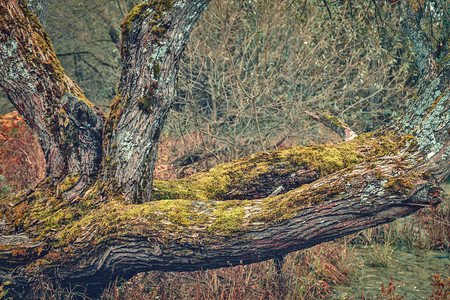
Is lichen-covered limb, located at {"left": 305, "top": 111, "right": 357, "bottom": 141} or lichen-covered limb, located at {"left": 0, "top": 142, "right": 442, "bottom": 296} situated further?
lichen-covered limb, located at {"left": 305, "top": 111, "right": 357, "bottom": 141}

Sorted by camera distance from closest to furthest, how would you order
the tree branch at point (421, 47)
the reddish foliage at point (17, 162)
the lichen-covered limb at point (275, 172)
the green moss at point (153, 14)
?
1. the green moss at point (153, 14)
2. the lichen-covered limb at point (275, 172)
3. the tree branch at point (421, 47)
4. the reddish foliage at point (17, 162)

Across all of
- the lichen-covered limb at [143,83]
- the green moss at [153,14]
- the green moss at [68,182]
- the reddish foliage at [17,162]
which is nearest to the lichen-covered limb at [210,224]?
the green moss at [68,182]

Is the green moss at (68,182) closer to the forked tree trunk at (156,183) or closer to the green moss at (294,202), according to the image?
the forked tree trunk at (156,183)

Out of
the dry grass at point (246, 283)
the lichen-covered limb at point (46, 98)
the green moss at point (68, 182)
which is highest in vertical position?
the lichen-covered limb at point (46, 98)

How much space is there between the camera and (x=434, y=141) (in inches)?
97.7

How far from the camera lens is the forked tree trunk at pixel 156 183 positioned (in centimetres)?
252

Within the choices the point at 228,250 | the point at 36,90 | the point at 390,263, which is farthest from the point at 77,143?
the point at 390,263

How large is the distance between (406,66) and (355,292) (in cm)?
458

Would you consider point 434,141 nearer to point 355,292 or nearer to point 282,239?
point 282,239

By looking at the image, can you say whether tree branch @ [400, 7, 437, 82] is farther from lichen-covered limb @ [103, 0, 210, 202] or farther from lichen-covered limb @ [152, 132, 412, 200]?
lichen-covered limb @ [103, 0, 210, 202]

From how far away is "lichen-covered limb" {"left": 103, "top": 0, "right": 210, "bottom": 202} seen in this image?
3143 millimetres

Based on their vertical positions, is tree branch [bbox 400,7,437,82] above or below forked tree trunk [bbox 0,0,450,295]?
above

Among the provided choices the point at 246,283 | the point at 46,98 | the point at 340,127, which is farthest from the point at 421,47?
the point at 46,98

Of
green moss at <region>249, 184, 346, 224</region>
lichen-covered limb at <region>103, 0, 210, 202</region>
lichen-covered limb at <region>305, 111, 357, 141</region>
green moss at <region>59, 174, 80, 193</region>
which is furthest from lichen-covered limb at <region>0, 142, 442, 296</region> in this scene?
lichen-covered limb at <region>305, 111, 357, 141</region>
